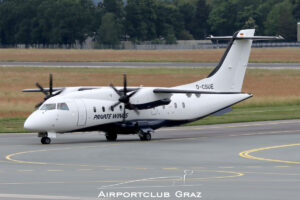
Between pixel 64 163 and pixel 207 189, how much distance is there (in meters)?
9.82

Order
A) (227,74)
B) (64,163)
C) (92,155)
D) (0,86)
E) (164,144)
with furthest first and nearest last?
(0,86), (227,74), (164,144), (92,155), (64,163)

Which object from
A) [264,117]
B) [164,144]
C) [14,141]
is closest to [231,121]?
[264,117]

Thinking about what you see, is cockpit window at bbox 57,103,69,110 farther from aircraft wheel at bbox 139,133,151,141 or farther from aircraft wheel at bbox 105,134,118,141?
aircraft wheel at bbox 139,133,151,141

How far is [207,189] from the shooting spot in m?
21.8

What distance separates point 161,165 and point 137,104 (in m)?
11.8

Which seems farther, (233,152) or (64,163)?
(233,152)

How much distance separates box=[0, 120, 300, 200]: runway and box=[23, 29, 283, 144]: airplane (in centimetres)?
101

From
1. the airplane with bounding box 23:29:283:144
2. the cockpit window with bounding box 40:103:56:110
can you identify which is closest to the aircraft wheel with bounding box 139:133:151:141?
the airplane with bounding box 23:29:283:144

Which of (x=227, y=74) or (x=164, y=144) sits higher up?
(x=227, y=74)

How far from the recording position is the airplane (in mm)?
38406

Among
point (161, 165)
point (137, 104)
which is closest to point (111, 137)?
point (137, 104)

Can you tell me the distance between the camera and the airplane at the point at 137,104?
3841cm

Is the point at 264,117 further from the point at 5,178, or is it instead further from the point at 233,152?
the point at 5,178

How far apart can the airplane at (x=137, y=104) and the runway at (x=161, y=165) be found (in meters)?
1.01
